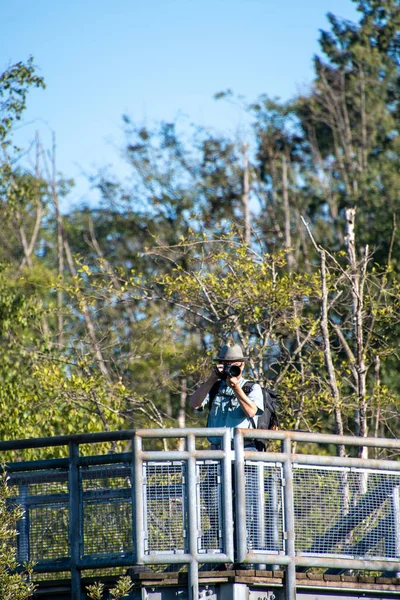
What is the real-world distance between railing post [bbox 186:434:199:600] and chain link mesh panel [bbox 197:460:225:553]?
0.06 m

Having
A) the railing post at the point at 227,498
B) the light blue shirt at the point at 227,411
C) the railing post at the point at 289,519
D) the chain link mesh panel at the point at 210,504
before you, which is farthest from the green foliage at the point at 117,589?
the light blue shirt at the point at 227,411

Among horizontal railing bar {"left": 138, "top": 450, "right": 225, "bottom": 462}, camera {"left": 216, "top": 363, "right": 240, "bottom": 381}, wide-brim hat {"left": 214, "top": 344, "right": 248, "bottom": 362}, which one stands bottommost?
horizontal railing bar {"left": 138, "top": 450, "right": 225, "bottom": 462}

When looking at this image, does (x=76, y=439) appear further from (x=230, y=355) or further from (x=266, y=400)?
(x=266, y=400)

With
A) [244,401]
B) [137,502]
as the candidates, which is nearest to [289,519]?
[244,401]

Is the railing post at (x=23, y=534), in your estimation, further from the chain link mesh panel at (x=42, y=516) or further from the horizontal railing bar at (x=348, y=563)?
the horizontal railing bar at (x=348, y=563)

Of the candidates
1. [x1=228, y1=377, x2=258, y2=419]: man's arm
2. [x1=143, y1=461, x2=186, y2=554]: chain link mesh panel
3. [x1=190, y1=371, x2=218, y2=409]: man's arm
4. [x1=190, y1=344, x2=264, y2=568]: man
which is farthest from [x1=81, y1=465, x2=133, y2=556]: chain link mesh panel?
[x1=228, y1=377, x2=258, y2=419]: man's arm

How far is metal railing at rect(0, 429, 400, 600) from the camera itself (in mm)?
7844

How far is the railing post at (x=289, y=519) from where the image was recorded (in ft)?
26.5

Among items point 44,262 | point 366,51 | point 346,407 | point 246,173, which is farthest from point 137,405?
point 366,51

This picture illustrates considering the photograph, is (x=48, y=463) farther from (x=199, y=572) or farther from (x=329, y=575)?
(x=329, y=575)

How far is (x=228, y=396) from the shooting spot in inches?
338

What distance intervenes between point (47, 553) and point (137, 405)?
20.5 feet

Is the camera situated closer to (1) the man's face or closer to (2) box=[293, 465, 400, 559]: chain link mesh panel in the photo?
(1) the man's face

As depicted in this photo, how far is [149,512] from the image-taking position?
7879mm
